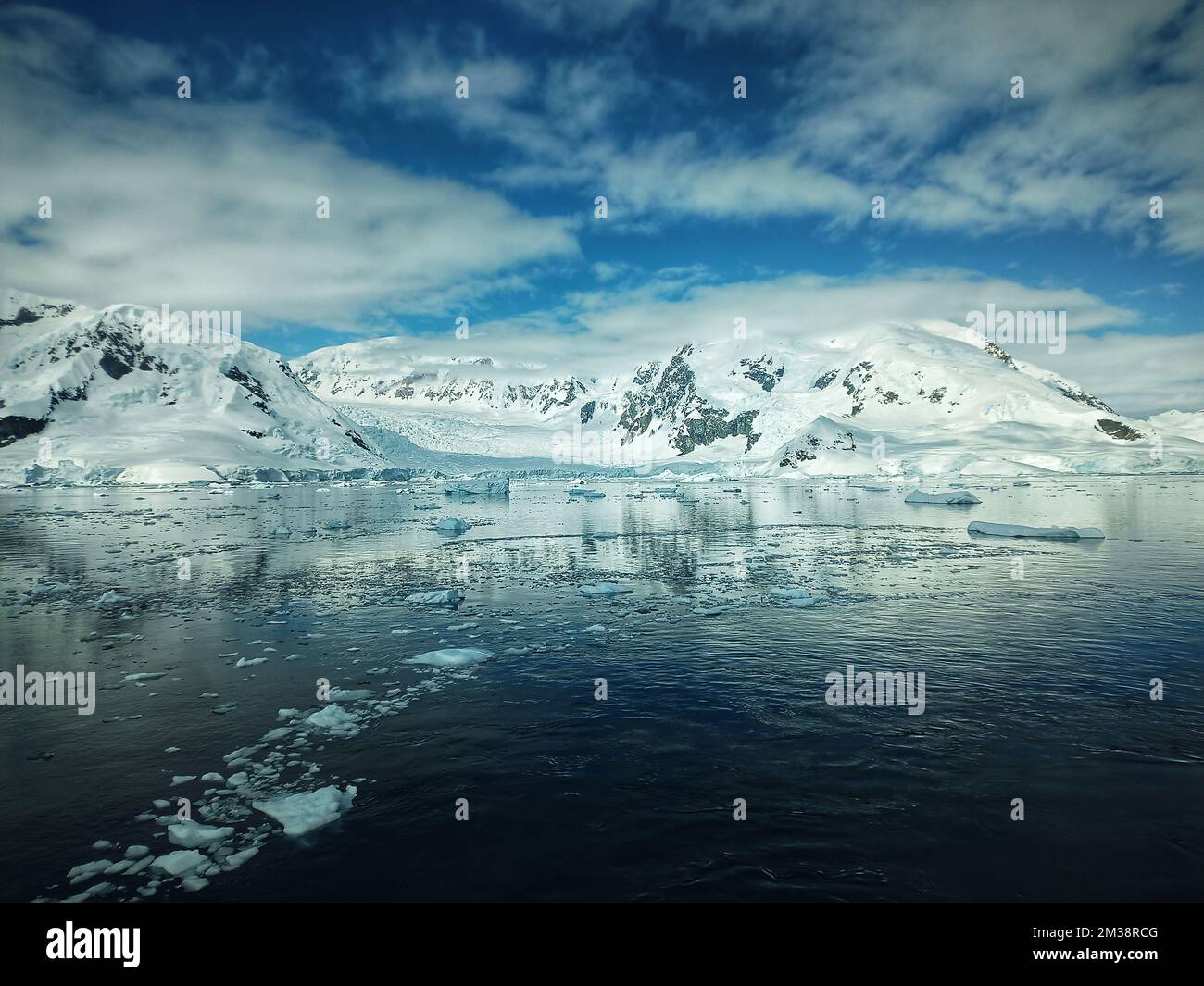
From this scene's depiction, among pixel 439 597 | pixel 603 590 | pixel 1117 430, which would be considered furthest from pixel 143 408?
pixel 1117 430

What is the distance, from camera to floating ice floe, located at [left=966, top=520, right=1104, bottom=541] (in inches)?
1168

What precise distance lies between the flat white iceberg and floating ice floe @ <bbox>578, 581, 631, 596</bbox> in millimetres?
12067

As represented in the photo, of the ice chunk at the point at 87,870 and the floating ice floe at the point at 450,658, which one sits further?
the floating ice floe at the point at 450,658

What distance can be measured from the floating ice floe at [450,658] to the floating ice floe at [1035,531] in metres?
28.2

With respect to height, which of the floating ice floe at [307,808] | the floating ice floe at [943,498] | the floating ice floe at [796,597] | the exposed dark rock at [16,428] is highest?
Answer: the exposed dark rock at [16,428]

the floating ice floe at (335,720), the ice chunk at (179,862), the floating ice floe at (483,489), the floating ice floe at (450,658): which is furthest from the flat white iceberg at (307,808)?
the floating ice floe at (483,489)

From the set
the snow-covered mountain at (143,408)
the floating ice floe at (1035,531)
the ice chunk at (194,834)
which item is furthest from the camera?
the snow-covered mountain at (143,408)

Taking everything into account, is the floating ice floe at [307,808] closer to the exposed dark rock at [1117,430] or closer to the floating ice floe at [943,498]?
the floating ice floe at [943,498]

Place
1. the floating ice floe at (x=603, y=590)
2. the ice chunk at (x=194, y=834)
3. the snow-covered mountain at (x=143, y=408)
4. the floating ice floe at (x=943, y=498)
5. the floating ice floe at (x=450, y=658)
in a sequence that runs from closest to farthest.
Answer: the ice chunk at (x=194, y=834) → the floating ice floe at (x=450, y=658) → the floating ice floe at (x=603, y=590) → the floating ice floe at (x=943, y=498) → the snow-covered mountain at (x=143, y=408)

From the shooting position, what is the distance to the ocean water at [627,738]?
6203mm

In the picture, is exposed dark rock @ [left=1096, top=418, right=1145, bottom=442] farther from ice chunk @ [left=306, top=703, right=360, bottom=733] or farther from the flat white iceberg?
the flat white iceberg

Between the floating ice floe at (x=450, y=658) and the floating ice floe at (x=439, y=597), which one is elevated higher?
the floating ice floe at (x=439, y=597)

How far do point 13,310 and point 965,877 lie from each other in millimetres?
229322
